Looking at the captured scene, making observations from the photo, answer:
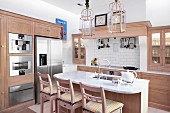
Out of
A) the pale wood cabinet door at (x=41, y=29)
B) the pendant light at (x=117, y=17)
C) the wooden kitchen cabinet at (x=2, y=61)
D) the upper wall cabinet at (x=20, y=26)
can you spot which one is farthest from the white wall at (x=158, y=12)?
the wooden kitchen cabinet at (x=2, y=61)

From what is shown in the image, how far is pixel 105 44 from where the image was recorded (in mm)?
4949

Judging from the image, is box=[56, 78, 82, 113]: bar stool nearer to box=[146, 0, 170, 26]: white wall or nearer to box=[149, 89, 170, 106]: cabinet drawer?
box=[149, 89, 170, 106]: cabinet drawer

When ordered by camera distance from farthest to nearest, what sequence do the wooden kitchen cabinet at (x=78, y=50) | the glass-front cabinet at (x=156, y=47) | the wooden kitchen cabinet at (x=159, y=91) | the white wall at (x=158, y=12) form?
the wooden kitchen cabinet at (x=78, y=50) < the white wall at (x=158, y=12) < the glass-front cabinet at (x=156, y=47) < the wooden kitchen cabinet at (x=159, y=91)

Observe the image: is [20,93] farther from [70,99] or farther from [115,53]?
[115,53]

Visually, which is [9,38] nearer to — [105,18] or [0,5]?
[0,5]

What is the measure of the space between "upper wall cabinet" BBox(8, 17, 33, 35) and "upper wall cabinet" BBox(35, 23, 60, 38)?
0.22 m

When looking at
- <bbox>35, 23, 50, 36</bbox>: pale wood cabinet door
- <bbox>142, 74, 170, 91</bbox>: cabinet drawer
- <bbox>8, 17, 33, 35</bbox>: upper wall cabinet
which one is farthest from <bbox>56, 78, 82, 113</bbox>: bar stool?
<bbox>142, 74, 170, 91</bbox>: cabinet drawer

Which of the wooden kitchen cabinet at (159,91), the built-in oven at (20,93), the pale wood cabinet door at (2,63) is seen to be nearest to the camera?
the pale wood cabinet door at (2,63)

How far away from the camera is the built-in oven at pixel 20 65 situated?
3.03 metres

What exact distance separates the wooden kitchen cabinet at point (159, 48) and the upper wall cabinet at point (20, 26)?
10.9 ft

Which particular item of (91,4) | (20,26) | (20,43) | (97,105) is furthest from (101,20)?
(97,105)

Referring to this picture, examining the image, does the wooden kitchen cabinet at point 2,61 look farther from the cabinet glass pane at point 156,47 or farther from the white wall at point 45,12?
the cabinet glass pane at point 156,47

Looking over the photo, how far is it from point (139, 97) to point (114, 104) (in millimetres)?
420

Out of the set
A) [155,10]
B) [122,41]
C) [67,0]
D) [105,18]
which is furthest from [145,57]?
[67,0]
